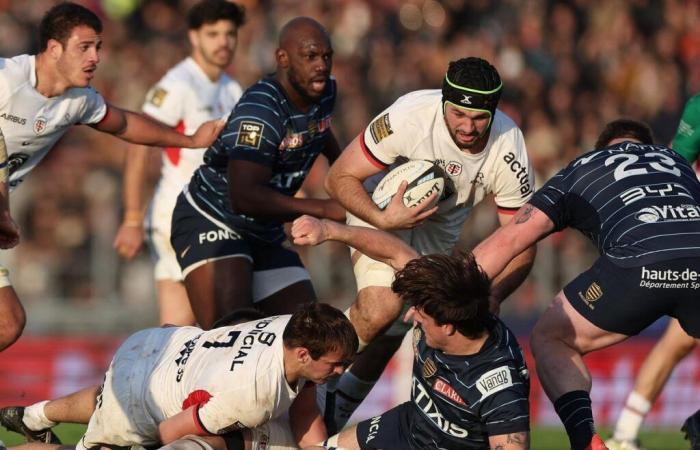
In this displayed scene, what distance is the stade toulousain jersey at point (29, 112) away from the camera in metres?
8.44

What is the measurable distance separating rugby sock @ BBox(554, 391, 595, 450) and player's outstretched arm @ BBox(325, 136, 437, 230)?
1388 mm

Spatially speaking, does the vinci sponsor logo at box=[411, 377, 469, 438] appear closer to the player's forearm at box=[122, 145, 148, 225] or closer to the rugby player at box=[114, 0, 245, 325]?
the rugby player at box=[114, 0, 245, 325]

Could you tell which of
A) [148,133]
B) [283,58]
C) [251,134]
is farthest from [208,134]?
[283,58]

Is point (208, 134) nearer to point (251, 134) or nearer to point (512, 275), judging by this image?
point (251, 134)

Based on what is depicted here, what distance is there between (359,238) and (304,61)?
1704mm

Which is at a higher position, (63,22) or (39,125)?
(63,22)

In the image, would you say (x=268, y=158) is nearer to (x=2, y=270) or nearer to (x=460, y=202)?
(x=460, y=202)

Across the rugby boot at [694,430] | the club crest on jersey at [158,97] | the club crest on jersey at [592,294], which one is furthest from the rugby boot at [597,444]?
the club crest on jersey at [158,97]

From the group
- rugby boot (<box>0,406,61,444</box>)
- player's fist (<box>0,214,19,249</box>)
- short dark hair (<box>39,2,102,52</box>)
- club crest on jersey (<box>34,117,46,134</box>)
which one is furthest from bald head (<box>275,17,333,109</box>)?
rugby boot (<box>0,406,61,444</box>)

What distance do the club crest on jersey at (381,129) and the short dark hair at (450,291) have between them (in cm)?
152

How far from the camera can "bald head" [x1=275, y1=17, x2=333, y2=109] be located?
8672 millimetres

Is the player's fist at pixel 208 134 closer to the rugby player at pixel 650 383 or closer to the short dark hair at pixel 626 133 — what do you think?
the short dark hair at pixel 626 133

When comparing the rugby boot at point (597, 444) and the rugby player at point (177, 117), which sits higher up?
the rugby player at point (177, 117)

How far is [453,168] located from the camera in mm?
8109
